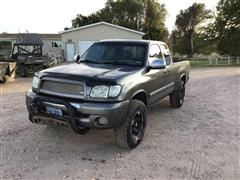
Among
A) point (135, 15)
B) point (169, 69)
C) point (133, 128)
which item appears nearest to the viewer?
point (133, 128)

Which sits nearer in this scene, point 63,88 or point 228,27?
point 63,88

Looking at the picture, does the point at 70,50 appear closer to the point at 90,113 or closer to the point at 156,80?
the point at 156,80

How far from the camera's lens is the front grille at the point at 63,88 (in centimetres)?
405

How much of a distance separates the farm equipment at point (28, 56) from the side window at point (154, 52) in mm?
11180

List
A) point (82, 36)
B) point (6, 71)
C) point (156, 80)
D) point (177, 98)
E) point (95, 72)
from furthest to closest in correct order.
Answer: point (82, 36), point (6, 71), point (177, 98), point (156, 80), point (95, 72)

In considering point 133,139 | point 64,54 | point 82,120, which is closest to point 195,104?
point 133,139

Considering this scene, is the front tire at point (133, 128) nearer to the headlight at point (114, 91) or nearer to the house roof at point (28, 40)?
the headlight at point (114, 91)

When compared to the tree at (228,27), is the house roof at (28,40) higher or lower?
lower

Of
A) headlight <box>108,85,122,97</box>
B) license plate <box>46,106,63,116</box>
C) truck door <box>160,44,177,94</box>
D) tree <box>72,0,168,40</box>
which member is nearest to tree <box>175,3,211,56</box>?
tree <box>72,0,168,40</box>

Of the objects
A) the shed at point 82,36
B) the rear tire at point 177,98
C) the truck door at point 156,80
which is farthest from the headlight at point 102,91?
the shed at point 82,36

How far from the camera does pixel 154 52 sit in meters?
5.80

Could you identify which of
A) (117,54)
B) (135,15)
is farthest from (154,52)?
(135,15)

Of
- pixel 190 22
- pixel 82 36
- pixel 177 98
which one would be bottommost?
pixel 177 98

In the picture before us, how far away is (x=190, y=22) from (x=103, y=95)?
46.9m
